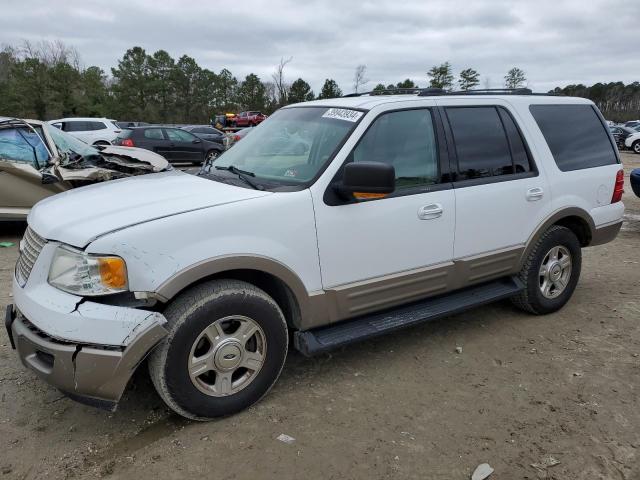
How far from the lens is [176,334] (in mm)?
2621

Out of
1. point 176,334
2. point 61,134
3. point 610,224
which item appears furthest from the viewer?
point 61,134

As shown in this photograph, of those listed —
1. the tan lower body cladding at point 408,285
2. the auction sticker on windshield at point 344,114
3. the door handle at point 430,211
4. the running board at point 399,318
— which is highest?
the auction sticker on windshield at point 344,114

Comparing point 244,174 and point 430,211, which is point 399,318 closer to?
point 430,211

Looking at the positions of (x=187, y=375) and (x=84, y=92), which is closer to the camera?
(x=187, y=375)

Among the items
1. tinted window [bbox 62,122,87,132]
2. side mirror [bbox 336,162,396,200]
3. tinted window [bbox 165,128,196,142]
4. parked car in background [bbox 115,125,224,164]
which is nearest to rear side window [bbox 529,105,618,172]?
side mirror [bbox 336,162,396,200]

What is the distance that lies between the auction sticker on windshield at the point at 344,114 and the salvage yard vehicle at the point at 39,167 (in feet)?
15.4

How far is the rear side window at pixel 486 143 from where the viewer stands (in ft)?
12.3

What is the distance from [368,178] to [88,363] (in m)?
1.77

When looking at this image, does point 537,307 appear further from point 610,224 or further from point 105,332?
point 105,332

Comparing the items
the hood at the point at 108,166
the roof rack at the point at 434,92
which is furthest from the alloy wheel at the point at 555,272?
the hood at the point at 108,166

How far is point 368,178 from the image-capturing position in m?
2.91

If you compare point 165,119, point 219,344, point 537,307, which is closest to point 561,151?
point 537,307

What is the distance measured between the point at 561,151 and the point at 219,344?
3.35m

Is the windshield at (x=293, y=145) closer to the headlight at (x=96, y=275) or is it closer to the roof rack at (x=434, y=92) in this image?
the roof rack at (x=434, y=92)
